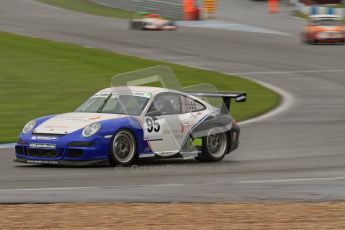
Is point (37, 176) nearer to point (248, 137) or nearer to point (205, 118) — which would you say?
point (205, 118)

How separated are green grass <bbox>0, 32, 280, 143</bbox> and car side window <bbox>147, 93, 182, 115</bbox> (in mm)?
3208

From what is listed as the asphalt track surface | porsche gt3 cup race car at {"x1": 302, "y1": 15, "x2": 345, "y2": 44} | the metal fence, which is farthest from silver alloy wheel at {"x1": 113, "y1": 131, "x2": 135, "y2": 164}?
the metal fence

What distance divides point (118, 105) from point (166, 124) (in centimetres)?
73

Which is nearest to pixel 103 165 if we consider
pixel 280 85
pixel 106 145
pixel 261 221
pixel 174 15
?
pixel 106 145

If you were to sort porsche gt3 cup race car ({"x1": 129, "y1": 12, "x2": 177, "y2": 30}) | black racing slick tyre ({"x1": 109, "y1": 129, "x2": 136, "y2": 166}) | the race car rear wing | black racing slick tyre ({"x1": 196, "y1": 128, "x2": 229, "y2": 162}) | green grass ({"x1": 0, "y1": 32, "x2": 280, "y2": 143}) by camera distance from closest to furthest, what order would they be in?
black racing slick tyre ({"x1": 109, "y1": 129, "x2": 136, "y2": 166}), black racing slick tyre ({"x1": 196, "y1": 128, "x2": 229, "y2": 162}), the race car rear wing, green grass ({"x1": 0, "y1": 32, "x2": 280, "y2": 143}), porsche gt3 cup race car ({"x1": 129, "y1": 12, "x2": 177, "y2": 30})

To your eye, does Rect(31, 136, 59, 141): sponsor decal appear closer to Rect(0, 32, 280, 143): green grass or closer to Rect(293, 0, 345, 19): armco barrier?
Rect(0, 32, 280, 143): green grass

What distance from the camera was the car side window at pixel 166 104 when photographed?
13.0 m

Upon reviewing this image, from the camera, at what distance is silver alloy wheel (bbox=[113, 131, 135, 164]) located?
1225cm

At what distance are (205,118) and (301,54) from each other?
725 inches

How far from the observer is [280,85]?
968 inches

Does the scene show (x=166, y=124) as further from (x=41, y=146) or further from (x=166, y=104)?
(x=41, y=146)

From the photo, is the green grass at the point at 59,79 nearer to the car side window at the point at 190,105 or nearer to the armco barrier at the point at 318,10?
the car side window at the point at 190,105

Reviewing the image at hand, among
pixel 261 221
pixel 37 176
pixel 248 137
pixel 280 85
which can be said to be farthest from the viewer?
pixel 280 85

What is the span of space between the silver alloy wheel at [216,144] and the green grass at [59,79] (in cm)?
359
